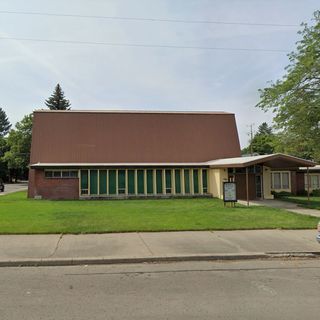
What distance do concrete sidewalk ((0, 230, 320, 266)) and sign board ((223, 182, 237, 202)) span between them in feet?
29.6

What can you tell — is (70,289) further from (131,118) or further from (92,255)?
(131,118)

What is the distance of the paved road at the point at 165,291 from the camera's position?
5.96 m

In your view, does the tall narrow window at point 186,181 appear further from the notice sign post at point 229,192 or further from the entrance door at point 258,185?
the notice sign post at point 229,192

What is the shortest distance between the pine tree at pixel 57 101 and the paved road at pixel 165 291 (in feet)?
290

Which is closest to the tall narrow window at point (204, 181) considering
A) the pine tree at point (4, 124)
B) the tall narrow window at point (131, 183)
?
the tall narrow window at point (131, 183)

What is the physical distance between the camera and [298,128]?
24703mm

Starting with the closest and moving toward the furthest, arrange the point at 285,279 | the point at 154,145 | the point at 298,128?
the point at 285,279 < the point at 298,128 < the point at 154,145

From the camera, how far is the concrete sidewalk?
982 centimetres

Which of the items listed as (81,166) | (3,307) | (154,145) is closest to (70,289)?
(3,307)

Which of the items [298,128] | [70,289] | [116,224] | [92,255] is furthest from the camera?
[298,128]

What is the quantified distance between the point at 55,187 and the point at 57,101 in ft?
217

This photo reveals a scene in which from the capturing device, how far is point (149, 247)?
11.1 meters

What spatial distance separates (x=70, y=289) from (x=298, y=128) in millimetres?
20276

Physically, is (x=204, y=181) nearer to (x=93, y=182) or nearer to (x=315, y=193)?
(x=93, y=182)
